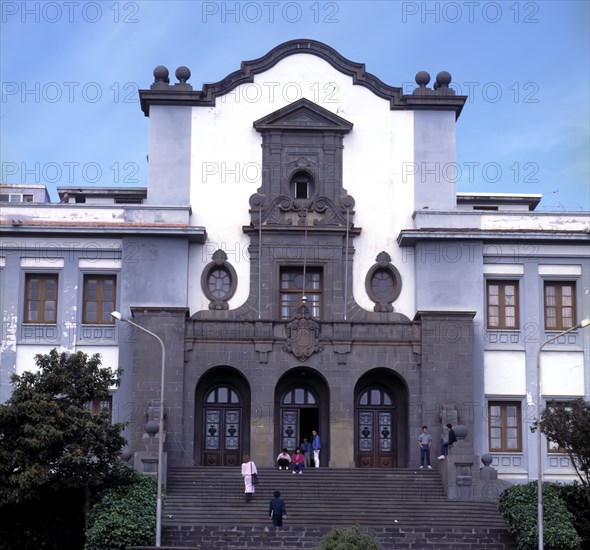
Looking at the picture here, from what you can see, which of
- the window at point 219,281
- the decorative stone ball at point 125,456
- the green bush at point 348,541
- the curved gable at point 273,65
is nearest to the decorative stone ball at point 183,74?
the curved gable at point 273,65

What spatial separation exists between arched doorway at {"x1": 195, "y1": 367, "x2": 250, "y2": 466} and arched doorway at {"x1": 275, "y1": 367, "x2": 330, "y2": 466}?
1232 mm

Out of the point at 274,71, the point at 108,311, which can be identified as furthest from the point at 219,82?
the point at 108,311

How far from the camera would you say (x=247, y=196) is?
160 ft

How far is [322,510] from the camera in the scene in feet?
135

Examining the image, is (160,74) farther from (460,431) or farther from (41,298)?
(460,431)

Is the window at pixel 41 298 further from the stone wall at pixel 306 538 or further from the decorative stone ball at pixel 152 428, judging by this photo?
the stone wall at pixel 306 538

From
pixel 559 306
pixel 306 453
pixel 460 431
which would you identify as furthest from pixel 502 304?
pixel 306 453

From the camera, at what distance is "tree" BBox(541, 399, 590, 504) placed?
132 ft

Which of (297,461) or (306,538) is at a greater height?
(297,461)

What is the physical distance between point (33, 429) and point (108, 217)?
11.6 m

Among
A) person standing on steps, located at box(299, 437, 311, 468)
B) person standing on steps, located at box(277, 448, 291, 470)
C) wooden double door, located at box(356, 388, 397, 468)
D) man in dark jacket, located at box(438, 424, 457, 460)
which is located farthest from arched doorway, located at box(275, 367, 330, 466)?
man in dark jacket, located at box(438, 424, 457, 460)

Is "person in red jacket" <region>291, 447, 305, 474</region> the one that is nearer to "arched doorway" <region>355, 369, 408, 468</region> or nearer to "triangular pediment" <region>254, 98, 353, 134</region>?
"arched doorway" <region>355, 369, 408, 468</region>

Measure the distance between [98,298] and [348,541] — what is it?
65.9 ft

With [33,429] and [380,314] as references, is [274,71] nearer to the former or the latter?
[380,314]
